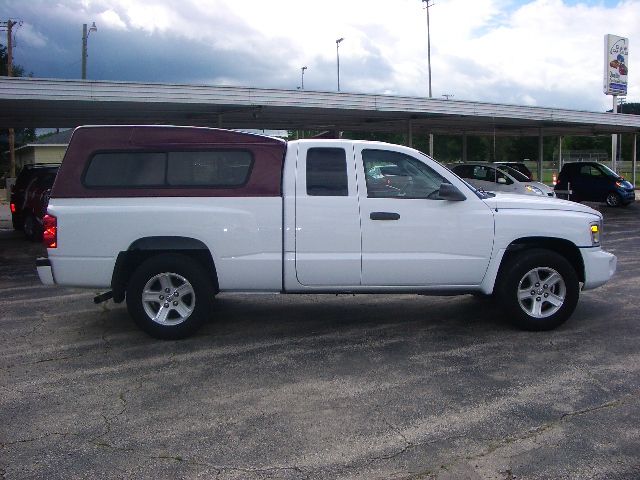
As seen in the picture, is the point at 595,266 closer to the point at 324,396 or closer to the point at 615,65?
the point at 324,396

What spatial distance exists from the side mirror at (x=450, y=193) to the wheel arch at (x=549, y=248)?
2.42ft

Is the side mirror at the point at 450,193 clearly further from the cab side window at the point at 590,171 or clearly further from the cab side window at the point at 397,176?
the cab side window at the point at 590,171

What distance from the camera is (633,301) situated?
8109 millimetres

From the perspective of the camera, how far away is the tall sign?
37.1 meters

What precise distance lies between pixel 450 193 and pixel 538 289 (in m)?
1.42

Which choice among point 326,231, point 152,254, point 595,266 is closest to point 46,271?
point 152,254

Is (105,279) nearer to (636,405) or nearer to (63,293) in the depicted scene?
(63,293)

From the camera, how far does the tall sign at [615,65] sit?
3706cm

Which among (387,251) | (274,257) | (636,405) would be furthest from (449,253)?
(636,405)

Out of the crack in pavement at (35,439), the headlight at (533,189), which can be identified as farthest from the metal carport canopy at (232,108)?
the crack in pavement at (35,439)

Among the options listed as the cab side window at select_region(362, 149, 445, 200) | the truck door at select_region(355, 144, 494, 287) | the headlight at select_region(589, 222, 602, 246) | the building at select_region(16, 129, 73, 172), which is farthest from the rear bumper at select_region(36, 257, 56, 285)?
the building at select_region(16, 129, 73, 172)

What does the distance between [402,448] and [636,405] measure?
1.92 meters

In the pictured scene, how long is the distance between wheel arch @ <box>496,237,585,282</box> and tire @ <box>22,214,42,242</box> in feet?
40.6

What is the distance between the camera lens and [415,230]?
251 inches
